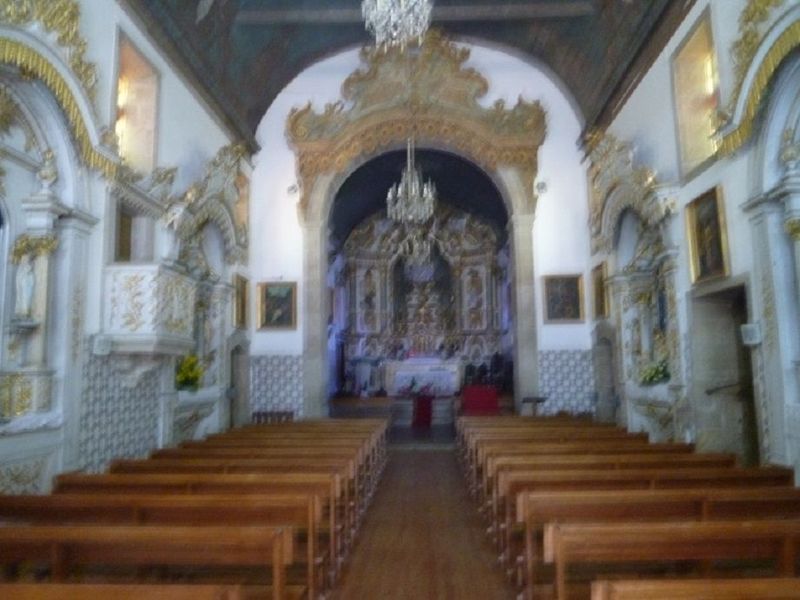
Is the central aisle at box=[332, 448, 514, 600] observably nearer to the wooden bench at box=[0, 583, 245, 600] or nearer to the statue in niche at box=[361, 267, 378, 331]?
the wooden bench at box=[0, 583, 245, 600]

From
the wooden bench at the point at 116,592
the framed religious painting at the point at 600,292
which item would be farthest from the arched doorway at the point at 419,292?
the wooden bench at the point at 116,592

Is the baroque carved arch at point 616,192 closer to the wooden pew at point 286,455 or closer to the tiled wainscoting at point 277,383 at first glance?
the wooden pew at point 286,455

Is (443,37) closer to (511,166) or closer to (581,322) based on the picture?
(511,166)

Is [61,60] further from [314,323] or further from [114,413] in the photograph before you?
[314,323]

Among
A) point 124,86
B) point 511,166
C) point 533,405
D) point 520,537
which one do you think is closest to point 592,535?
point 520,537

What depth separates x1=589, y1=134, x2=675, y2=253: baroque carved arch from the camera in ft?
29.9

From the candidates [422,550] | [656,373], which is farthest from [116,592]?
[656,373]

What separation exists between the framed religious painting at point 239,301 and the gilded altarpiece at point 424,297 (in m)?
7.96

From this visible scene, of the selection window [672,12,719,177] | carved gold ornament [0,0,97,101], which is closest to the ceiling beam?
window [672,12,719,177]

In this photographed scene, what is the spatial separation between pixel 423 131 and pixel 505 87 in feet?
7.21

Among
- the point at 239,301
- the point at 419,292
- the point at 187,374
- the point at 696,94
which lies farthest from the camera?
the point at 419,292

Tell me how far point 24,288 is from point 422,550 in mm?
4689

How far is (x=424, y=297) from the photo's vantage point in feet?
72.7

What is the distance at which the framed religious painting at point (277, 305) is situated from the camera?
14008mm
